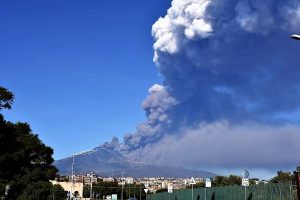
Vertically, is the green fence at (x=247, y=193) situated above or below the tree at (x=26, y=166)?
below

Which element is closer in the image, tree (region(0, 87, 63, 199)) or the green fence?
the green fence

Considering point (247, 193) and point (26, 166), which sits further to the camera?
point (26, 166)

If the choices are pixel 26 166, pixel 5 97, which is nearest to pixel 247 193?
pixel 5 97

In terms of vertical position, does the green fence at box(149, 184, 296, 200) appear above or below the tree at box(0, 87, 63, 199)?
below

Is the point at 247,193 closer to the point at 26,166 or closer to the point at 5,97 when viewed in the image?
the point at 5,97

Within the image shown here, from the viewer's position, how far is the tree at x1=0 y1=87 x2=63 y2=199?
208 ft

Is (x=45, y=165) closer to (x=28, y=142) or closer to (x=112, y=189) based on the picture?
(x=28, y=142)

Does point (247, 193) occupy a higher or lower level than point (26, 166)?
lower

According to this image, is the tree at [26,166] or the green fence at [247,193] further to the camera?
the tree at [26,166]

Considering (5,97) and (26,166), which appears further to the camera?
(26,166)

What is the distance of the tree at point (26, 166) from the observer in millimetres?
63525

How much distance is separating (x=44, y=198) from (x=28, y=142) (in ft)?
28.6

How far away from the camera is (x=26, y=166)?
7331 cm

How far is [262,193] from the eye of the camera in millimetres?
32031
